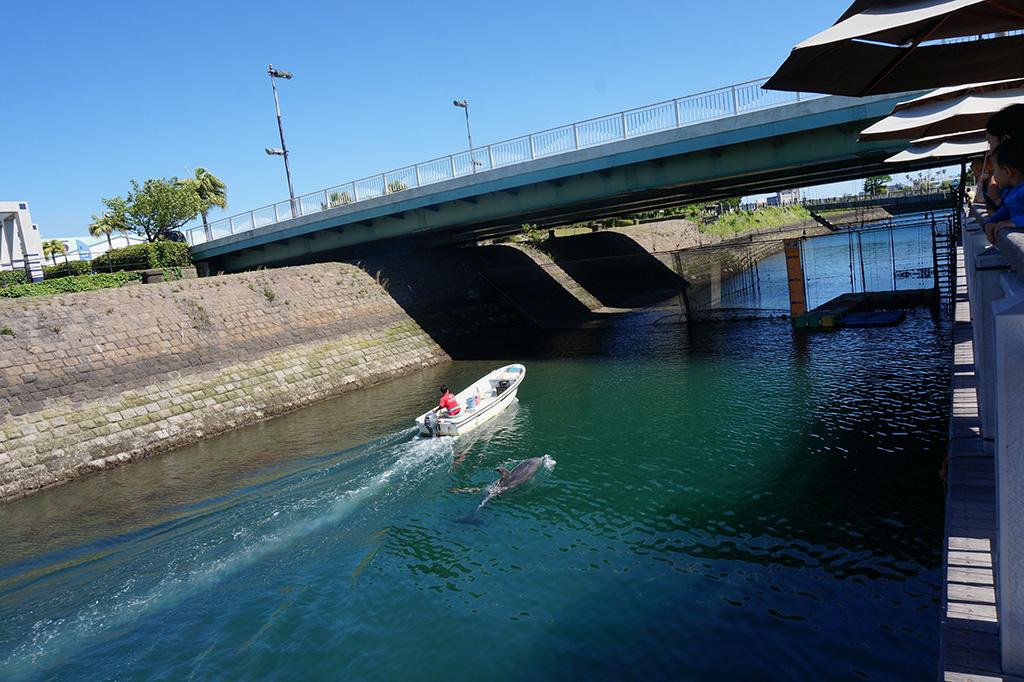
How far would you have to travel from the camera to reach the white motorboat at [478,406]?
61.2 ft

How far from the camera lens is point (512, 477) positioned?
14766 mm

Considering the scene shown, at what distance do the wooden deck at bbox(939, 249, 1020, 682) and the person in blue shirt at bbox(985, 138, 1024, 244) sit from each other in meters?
2.45

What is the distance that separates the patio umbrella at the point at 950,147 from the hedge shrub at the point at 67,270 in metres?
38.0

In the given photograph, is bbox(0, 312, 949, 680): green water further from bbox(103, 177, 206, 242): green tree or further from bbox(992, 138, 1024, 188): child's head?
bbox(103, 177, 206, 242): green tree

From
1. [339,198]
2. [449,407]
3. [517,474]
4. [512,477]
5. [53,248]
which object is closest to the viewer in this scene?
[512,477]

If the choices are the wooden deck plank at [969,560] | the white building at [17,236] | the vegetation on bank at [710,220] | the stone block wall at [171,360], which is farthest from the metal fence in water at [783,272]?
the white building at [17,236]

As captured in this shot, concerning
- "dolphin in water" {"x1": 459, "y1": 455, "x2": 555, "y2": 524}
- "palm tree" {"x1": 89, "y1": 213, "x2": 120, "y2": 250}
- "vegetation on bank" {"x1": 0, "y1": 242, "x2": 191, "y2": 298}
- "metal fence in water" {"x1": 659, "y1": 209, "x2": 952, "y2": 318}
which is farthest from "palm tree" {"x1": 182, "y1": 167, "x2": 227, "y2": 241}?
"dolphin in water" {"x1": 459, "y1": 455, "x2": 555, "y2": 524}

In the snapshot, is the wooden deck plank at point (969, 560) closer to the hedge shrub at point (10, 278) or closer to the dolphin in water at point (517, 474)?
the dolphin in water at point (517, 474)

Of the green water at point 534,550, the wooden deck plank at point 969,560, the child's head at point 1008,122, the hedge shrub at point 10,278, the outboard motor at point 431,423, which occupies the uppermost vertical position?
the hedge shrub at point 10,278

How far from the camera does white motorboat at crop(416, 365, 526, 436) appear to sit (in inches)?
734

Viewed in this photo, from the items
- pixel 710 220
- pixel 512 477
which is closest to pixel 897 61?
pixel 512 477

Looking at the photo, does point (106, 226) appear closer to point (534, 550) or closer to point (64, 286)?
point (64, 286)

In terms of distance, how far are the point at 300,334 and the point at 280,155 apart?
1718 centimetres

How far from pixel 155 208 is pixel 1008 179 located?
1863 inches
